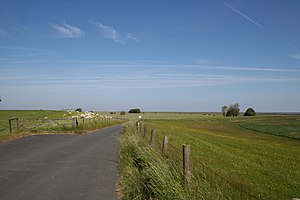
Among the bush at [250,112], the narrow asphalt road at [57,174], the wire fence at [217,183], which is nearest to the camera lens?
the wire fence at [217,183]

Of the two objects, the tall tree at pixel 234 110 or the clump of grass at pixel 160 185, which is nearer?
the clump of grass at pixel 160 185

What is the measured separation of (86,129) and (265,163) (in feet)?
67.4

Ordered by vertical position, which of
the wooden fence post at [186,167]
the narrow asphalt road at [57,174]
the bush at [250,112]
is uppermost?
the bush at [250,112]

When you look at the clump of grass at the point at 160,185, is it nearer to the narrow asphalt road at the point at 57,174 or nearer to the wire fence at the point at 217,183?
the wire fence at the point at 217,183

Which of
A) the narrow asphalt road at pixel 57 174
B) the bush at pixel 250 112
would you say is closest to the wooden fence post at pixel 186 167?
the narrow asphalt road at pixel 57 174

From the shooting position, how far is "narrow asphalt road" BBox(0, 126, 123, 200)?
870 centimetres

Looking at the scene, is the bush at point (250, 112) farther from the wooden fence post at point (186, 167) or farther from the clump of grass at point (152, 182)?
the wooden fence post at point (186, 167)

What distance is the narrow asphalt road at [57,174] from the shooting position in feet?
28.5

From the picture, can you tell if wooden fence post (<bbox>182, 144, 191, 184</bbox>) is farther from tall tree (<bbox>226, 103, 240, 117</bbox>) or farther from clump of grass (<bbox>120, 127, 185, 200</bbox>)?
tall tree (<bbox>226, 103, 240, 117</bbox>)

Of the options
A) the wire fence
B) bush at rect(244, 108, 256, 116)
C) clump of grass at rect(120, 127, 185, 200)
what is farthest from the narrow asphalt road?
bush at rect(244, 108, 256, 116)

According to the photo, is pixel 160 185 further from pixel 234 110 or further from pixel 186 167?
pixel 234 110

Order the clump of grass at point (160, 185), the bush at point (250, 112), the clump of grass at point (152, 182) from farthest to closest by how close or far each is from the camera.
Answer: the bush at point (250, 112), the clump of grass at point (152, 182), the clump of grass at point (160, 185)

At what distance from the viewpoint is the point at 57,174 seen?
11.2m

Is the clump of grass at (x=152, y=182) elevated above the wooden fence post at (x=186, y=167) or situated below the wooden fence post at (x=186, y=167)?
below
